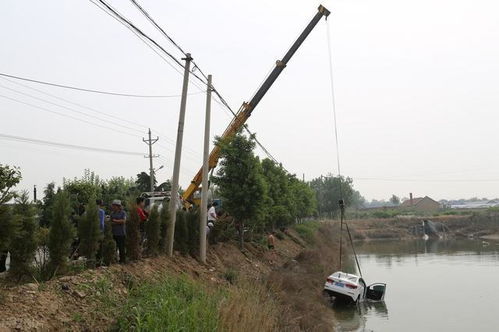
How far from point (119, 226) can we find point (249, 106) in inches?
610

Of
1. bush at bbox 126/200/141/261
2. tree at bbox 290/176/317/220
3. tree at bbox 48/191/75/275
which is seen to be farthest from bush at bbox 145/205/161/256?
tree at bbox 290/176/317/220

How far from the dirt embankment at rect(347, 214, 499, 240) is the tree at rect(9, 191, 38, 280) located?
72938 mm

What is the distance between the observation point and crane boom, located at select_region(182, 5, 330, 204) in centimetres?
2528

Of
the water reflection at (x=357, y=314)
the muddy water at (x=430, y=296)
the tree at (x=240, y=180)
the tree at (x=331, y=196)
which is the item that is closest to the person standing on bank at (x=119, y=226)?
the water reflection at (x=357, y=314)

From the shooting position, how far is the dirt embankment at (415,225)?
81.4m

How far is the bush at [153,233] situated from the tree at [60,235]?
4.01 meters

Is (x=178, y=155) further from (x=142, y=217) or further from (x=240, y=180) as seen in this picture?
(x=240, y=180)

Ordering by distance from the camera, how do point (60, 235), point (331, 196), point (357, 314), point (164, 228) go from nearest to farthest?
point (60, 235), point (164, 228), point (357, 314), point (331, 196)

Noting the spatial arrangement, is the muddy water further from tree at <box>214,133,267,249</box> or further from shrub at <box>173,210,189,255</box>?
shrub at <box>173,210,189,255</box>

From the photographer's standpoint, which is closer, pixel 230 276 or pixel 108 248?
pixel 108 248

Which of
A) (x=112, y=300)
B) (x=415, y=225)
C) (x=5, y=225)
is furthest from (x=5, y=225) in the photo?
(x=415, y=225)

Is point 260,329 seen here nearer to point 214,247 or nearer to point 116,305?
point 116,305

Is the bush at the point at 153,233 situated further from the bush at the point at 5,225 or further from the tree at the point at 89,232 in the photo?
the bush at the point at 5,225

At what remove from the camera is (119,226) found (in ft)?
38.2
